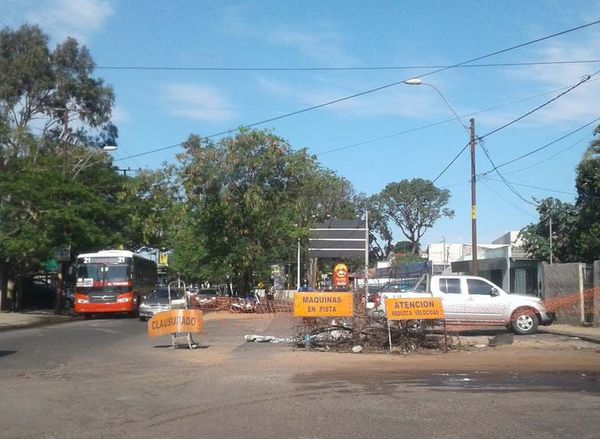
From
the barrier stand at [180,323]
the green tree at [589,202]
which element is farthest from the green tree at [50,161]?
the green tree at [589,202]

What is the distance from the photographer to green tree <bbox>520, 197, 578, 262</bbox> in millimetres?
36344

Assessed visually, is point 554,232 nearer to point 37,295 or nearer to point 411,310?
point 411,310

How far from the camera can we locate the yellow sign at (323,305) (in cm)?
1700

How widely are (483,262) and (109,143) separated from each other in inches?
1075

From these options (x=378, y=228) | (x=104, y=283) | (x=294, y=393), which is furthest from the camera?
(x=378, y=228)

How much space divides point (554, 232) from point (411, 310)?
919 inches

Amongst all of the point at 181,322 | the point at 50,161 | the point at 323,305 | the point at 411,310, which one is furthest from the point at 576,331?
the point at 50,161

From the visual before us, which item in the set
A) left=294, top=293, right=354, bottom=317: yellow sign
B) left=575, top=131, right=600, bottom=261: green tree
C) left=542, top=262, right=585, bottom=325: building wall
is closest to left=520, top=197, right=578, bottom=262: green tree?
left=575, top=131, right=600, bottom=261: green tree

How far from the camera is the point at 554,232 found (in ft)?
122

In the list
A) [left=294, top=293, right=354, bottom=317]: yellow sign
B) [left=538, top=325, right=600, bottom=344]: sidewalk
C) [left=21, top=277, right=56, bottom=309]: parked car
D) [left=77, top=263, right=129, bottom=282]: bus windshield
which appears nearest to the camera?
[left=294, top=293, right=354, bottom=317]: yellow sign

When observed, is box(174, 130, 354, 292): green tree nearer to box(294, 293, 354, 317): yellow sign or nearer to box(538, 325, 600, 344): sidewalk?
box(538, 325, 600, 344): sidewalk

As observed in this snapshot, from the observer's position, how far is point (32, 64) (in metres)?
45.3

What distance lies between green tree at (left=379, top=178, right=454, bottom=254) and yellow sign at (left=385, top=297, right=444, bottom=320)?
69200mm

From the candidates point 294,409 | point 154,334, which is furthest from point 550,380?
point 154,334
